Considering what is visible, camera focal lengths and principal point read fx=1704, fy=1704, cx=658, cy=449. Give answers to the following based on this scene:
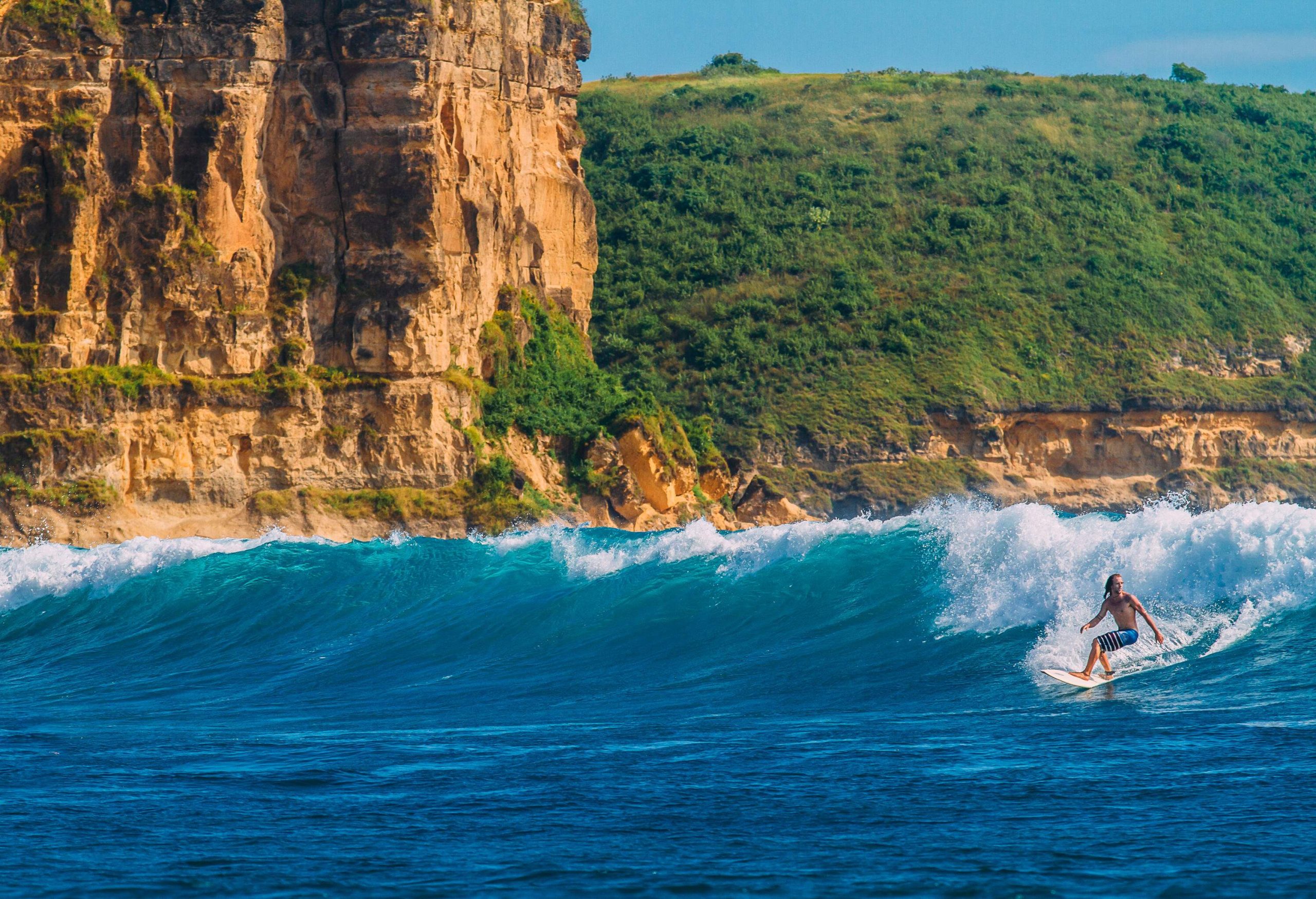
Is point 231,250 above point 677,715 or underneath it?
above

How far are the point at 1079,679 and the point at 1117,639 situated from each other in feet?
2.13

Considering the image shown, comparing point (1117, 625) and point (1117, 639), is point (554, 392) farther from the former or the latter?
point (1117, 639)

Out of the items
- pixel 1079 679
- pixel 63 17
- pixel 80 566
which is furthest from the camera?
pixel 63 17

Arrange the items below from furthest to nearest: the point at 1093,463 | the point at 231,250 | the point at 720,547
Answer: the point at 1093,463 → the point at 231,250 → the point at 720,547

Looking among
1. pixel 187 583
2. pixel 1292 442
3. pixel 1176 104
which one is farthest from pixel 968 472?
pixel 187 583

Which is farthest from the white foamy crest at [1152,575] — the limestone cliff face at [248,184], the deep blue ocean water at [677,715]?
the limestone cliff face at [248,184]

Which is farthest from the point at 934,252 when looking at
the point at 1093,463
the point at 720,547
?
the point at 720,547

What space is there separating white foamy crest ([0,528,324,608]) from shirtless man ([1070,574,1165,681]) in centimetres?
1543

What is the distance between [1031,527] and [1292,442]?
4989cm

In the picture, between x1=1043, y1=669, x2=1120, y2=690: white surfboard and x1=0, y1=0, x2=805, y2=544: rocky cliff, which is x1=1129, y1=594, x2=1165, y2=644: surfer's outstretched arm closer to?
x1=1043, y1=669, x2=1120, y2=690: white surfboard

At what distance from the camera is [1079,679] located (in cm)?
1503

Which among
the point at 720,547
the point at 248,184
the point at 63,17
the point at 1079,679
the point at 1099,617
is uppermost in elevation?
the point at 63,17

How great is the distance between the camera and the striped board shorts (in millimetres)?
15312

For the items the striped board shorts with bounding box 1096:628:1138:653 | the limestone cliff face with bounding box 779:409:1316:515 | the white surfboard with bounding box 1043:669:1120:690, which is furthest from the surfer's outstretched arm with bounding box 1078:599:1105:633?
the limestone cliff face with bounding box 779:409:1316:515
